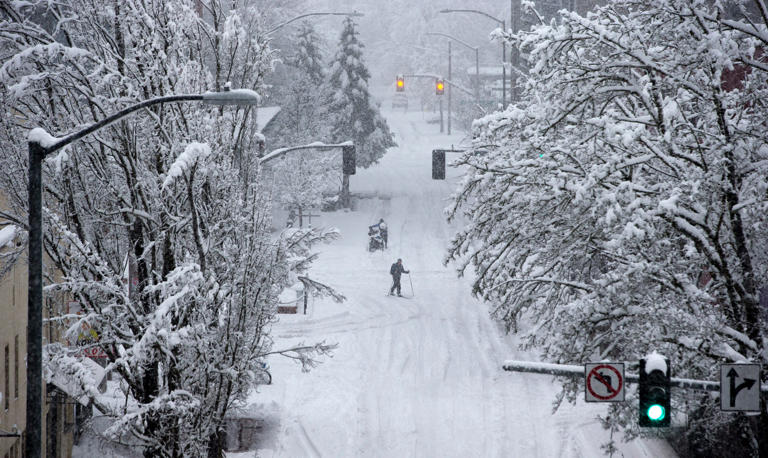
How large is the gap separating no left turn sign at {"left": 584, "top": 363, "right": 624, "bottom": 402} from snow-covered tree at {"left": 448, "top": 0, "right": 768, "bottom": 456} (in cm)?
210

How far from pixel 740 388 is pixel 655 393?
3.81ft

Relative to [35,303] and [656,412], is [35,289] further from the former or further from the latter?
[656,412]

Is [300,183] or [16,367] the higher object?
[300,183]

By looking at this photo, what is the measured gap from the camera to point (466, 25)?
126 m

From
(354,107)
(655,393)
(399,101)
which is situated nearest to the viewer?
(655,393)

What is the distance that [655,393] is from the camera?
985cm

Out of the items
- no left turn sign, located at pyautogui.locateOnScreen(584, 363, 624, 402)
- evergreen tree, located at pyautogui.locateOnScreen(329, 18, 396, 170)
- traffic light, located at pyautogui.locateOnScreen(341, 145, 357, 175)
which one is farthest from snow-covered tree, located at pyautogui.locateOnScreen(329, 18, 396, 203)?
no left turn sign, located at pyautogui.locateOnScreen(584, 363, 624, 402)

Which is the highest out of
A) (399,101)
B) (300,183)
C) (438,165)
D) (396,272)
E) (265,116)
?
(399,101)

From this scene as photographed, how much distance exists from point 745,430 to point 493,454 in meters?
6.97

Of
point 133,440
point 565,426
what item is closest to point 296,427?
point 133,440

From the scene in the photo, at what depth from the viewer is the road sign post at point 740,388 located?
403 inches

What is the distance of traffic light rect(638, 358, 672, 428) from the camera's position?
32.1 feet

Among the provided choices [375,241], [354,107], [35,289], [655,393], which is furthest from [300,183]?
[35,289]

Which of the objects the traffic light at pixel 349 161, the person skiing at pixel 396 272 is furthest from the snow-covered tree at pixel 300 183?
the traffic light at pixel 349 161
